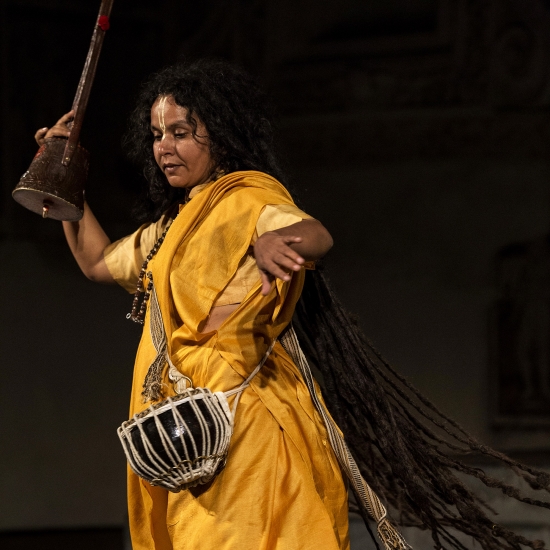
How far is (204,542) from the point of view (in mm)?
1984

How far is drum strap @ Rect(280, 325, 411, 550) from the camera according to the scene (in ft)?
7.13

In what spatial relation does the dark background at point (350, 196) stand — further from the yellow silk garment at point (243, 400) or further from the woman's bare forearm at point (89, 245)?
the yellow silk garment at point (243, 400)

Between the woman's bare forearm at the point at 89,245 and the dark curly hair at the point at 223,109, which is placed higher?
the dark curly hair at the point at 223,109

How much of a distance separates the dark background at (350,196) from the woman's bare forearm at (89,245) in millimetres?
1881

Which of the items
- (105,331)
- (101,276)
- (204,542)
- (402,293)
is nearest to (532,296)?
(402,293)

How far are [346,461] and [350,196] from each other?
238 cm

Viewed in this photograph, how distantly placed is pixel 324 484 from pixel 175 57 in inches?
112

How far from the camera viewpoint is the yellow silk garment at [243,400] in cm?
200

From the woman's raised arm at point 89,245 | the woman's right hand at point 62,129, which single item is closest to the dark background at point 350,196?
the woman's raised arm at point 89,245

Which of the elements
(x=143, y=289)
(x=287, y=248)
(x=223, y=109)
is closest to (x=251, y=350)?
(x=287, y=248)

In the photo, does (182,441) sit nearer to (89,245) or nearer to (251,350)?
(251,350)

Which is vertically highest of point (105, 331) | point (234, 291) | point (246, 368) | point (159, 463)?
point (234, 291)

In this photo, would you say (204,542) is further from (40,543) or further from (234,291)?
(40,543)

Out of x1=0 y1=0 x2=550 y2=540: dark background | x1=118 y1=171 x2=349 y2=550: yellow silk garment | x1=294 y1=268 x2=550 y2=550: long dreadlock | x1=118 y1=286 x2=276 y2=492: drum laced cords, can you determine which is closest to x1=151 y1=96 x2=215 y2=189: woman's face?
x1=118 y1=171 x2=349 y2=550: yellow silk garment
